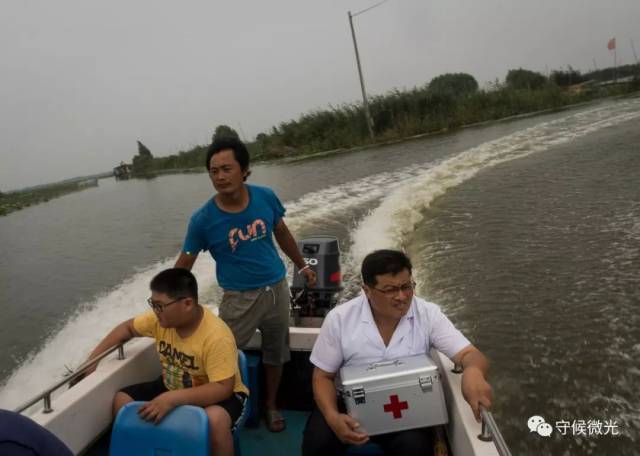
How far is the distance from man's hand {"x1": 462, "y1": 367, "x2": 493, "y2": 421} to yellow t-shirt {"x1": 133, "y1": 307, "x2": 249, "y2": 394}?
89 centimetres

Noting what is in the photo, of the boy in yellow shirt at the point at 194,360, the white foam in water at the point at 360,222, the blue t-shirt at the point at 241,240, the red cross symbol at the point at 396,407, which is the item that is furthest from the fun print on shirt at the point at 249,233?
the white foam in water at the point at 360,222

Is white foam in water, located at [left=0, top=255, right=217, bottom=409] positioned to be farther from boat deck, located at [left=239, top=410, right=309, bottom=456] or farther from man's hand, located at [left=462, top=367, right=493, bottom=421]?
man's hand, located at [left=462, top=367, right=493, bottom=421]

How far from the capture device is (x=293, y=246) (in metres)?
2.69

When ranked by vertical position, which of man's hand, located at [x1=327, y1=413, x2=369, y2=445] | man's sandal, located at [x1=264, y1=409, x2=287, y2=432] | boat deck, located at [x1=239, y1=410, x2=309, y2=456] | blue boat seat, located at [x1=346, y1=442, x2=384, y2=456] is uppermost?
man's hand, located at [x1=327, y1=413, x2=369, y2=445]

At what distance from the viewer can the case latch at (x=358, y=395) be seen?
1750mm

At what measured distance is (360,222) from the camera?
24.1 feet

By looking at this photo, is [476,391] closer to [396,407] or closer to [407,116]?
[396,407]

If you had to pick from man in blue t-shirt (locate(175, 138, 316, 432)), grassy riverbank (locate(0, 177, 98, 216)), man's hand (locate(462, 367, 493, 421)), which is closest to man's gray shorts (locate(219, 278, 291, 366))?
man in blue t-shirt (locate(175, 138, 316, 432))

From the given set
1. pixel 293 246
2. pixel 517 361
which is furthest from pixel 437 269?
pixel 293 246

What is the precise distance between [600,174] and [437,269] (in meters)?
4.01

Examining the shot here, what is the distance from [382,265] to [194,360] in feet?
2.81

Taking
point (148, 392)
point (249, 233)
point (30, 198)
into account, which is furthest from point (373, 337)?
point (30, 198)

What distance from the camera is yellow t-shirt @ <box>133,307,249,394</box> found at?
1928mm

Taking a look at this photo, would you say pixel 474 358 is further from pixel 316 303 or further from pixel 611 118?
pixel 611 118
